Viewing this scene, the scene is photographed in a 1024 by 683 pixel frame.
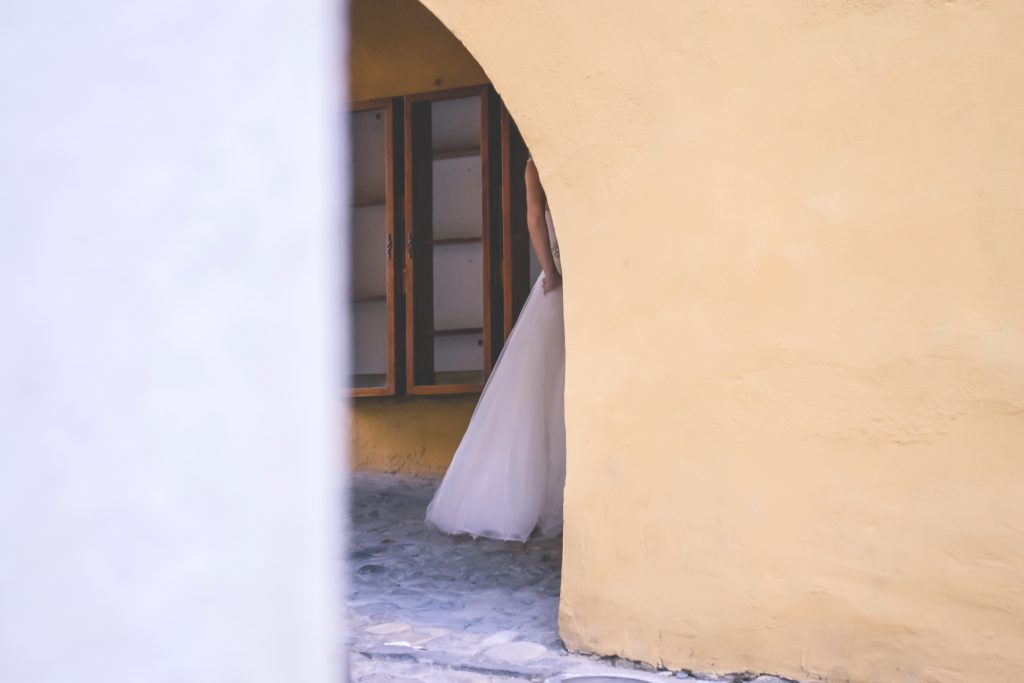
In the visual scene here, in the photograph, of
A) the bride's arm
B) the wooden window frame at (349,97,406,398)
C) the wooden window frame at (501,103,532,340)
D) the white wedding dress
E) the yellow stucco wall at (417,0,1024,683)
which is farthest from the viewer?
the wooden window frame at (349,97,406,398)

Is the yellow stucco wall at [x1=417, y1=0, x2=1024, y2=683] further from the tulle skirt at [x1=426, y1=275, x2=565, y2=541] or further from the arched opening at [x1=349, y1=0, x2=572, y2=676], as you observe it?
the arched opening at [x1=349, y1=0, x2=572, y2=676]

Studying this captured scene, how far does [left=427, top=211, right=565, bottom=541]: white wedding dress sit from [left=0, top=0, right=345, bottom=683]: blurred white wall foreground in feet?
12.8

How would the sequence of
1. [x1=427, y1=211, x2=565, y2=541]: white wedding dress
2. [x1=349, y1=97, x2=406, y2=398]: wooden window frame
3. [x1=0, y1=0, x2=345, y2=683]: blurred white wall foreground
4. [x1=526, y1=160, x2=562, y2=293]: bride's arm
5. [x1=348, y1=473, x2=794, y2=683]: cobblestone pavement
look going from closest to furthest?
[x1=0, y1=0, x2=345, y2=683]: blurred white wall foreground < [x1=348, y1=473, x2=794, y2=683]: cobblestone pavement < [x1=526, y1=160, x2=562, y2=293]: bride's arm < [x1=427, y1=211, x2=565, y2=541]: white wedding dress < [x1=349, y1=97, x2=406, y2=398]: wooden window frame

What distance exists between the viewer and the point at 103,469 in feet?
1.09

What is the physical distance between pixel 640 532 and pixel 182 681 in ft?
7.72

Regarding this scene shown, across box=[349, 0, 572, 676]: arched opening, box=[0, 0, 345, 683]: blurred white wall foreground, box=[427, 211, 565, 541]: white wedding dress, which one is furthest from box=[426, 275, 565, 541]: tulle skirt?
box=[0, 0, 345, 683]: blurred white wall foreground

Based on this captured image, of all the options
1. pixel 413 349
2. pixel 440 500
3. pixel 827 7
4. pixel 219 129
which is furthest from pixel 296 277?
pixel 413 349

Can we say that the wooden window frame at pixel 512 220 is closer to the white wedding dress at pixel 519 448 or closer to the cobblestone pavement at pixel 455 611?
the white wedding dress at pixel 519 448

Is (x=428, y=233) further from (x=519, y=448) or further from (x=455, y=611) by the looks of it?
(x=455, y=611)

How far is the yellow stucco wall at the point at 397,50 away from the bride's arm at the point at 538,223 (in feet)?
8.68

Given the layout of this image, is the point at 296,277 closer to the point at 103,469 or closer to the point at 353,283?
the point at 103,469

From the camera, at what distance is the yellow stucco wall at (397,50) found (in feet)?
21.5

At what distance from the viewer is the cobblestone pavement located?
8.45 feet

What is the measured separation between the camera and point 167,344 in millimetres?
343
